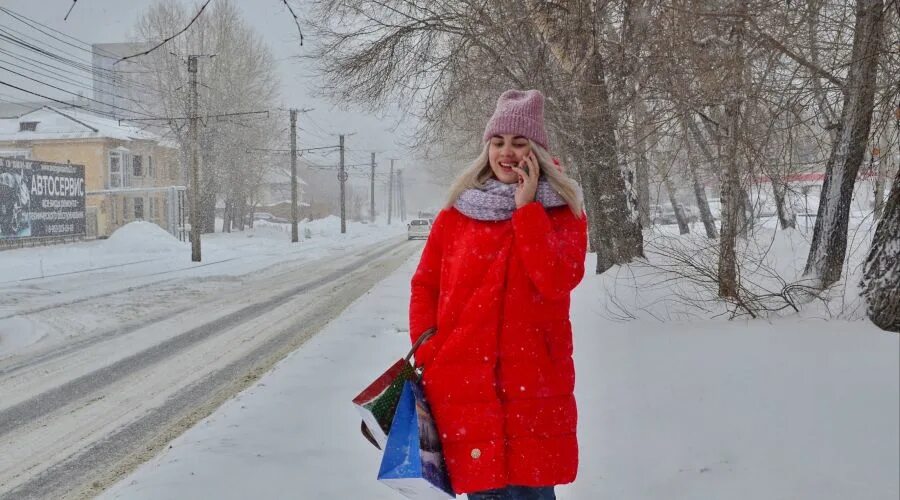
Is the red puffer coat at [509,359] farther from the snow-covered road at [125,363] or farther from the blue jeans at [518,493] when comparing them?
the snow-covered road at [125,363]

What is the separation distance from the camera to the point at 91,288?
15227 millimetres

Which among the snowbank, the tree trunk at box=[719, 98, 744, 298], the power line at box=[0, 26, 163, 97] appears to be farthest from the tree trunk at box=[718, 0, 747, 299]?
the snowbank

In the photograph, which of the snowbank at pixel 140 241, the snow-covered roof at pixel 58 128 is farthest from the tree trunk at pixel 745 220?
the snow-covered roof at pixel 58 128

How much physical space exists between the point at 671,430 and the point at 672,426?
0.03 meters

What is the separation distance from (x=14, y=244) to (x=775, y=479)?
2460cm

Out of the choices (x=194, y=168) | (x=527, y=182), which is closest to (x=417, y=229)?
(x=194, y=168)

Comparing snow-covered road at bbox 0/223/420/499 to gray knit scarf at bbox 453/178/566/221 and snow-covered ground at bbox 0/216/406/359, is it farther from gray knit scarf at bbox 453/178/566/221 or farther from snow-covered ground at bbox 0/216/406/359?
gray knit scarf at bbox 453/178/566/221

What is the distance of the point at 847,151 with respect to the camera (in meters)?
7.07

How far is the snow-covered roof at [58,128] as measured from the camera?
1459 inches

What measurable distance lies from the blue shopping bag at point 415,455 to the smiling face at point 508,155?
0.81m

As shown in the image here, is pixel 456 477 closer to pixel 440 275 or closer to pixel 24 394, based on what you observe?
pixel 440 275

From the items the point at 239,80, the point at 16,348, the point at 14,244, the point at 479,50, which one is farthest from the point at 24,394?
the point at 239,80

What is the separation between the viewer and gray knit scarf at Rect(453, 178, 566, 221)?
8.05 feet

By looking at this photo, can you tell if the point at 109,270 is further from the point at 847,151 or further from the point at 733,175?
the point at 847,151
